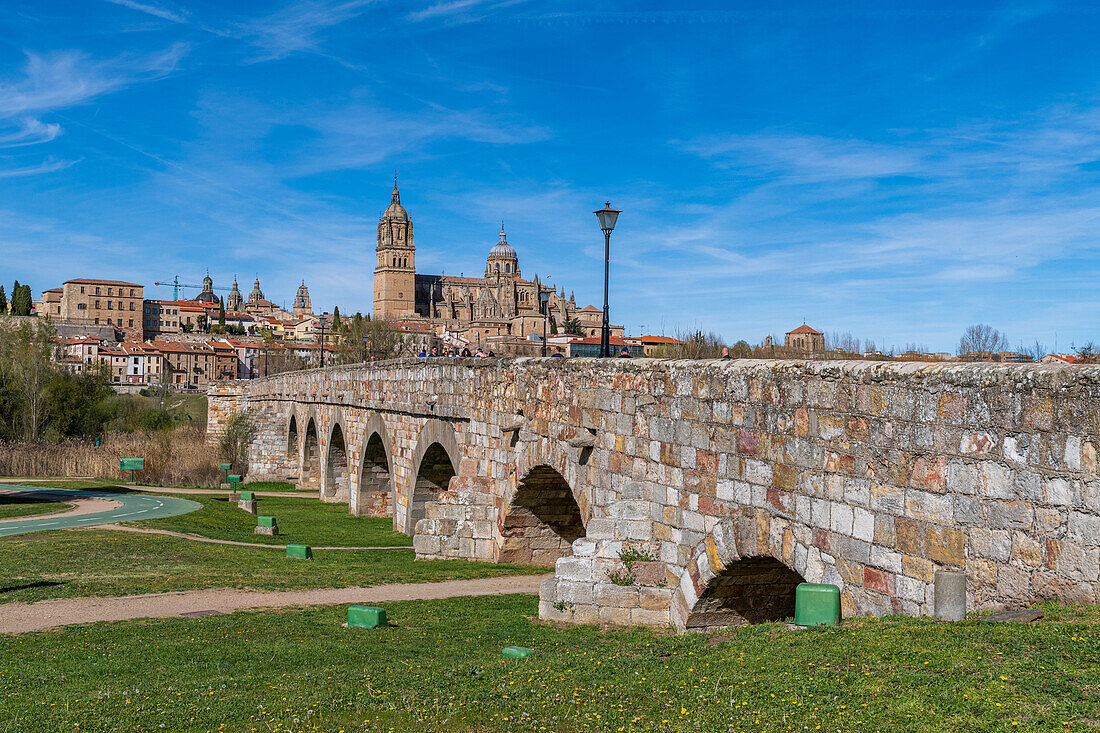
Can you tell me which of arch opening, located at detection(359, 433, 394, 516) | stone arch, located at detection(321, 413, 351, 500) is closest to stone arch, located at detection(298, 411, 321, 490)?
stone arch, located at detection(321, 413, 351, 500)

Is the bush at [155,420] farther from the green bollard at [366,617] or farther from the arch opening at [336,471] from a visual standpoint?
the green bollard at [366,617]

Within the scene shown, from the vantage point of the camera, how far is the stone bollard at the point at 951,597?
6426mm

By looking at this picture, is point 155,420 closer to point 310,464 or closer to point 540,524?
point 310,464

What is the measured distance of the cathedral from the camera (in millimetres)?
171750

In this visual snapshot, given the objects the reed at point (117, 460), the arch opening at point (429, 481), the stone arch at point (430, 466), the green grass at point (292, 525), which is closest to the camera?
the stone arch at point (430, 466)

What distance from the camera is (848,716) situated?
502 cm

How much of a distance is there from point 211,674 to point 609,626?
4.16m

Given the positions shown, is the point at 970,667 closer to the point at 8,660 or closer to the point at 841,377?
the point at 841,377

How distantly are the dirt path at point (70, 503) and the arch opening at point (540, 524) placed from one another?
14.2 metres

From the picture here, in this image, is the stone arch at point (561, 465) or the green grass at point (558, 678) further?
the stone arch at point (561, 465)

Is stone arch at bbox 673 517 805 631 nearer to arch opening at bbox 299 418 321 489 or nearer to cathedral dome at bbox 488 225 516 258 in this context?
arch opening at bbox 299 418 321 489

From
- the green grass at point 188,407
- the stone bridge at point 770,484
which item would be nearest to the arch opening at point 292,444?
the green grass at point 188,407

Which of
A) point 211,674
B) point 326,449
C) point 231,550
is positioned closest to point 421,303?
point 326,449

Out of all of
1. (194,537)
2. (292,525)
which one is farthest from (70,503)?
(194,537)
